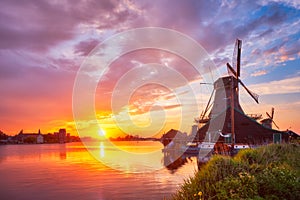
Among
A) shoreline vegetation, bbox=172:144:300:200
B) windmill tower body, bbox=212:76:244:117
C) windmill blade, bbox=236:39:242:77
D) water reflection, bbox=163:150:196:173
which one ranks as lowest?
water reflection, bbox=163:150:196:173

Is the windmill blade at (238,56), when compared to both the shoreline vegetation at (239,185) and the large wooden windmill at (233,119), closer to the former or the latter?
the large wooden windmill at (233,119)

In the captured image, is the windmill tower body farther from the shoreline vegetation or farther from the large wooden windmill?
the shoreline vegetation

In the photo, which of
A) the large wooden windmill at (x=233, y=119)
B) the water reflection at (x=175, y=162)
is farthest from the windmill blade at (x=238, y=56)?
the water reflection at (x=175, y=162)

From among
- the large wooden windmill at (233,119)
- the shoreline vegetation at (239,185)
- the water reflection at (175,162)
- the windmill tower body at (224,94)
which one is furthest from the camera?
the windmill tower body at (224,94)

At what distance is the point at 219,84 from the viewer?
198ft

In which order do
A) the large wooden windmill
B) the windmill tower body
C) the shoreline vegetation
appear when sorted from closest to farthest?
the shoreline vegetation < the large wooden windmill < the windmill tower body

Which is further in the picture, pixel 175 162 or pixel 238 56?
pixel 238 56

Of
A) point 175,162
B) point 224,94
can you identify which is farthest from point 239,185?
point 224,94

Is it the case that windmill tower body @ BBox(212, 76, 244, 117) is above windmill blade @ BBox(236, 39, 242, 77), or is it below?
below

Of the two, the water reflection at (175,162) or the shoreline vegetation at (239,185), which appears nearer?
the shoreline vegetation at (239,185)

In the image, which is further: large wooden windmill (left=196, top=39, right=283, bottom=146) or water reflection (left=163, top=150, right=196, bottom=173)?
large wooden windmill (left=196, top=39, right=283, bottom=146)

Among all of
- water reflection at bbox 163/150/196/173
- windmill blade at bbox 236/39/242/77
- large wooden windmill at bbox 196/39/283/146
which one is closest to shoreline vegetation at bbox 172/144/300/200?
water reflection at bbox 163/150/196/173

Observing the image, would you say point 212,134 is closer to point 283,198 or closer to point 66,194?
point 66,194

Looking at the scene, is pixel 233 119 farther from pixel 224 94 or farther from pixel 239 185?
pixel 239 185
